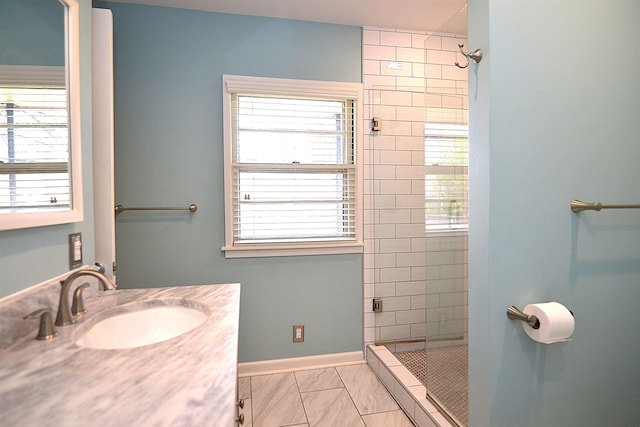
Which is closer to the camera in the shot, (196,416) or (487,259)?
(196,416)

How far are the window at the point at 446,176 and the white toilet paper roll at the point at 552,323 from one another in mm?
584

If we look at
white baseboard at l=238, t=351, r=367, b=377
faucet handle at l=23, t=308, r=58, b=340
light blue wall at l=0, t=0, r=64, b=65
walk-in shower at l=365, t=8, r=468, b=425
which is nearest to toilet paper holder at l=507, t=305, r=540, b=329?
walk-in shower at l=365, t=8, r=468, b=425

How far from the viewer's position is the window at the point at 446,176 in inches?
66.0

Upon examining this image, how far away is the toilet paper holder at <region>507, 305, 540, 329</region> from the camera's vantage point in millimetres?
1156

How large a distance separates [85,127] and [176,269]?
109cm

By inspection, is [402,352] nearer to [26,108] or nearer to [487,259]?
[487,259]

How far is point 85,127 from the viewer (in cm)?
132

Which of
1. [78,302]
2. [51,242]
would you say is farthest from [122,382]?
[51,242]

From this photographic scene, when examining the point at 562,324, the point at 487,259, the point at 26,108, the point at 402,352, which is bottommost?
the point at 402,352

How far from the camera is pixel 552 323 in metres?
1.10

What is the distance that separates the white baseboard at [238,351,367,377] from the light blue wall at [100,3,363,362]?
52 mm

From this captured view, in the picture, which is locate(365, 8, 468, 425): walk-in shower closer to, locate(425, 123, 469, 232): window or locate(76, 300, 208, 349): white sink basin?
locate(425, 123, 469, 232): window

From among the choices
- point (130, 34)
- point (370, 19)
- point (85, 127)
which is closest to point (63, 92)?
point (85, 127)

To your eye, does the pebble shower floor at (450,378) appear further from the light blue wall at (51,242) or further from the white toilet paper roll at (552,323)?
the light blue wall at (51,242)
